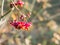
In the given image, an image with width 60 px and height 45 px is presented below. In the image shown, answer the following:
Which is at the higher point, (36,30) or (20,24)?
(20,24)

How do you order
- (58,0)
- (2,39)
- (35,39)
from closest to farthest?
1. (2,39)
2. (35,39)
3. (58,0)

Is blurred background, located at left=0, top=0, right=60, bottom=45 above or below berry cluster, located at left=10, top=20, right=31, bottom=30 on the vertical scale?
below

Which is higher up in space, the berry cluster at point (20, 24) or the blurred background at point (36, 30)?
the berry cluster at point (20, 24)

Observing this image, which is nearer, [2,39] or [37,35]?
[2,39]

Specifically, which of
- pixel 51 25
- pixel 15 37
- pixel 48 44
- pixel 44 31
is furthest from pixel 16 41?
pixel 44 31

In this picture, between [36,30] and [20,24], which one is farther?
[36,30]

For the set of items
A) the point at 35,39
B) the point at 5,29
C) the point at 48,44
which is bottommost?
the point at 35,39

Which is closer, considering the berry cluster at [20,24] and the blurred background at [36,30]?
the berry cluster at [20,24]

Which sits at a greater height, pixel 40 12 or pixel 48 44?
pixel 40 12

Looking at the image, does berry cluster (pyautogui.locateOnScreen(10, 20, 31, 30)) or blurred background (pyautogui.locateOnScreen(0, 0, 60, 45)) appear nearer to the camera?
berry cluster (pyautogui.locateOnScreen(10, 20, 31, 30))

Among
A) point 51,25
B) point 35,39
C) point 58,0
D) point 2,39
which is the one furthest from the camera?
point 58,0

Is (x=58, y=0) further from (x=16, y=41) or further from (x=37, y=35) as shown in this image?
(x=16, y=41)
